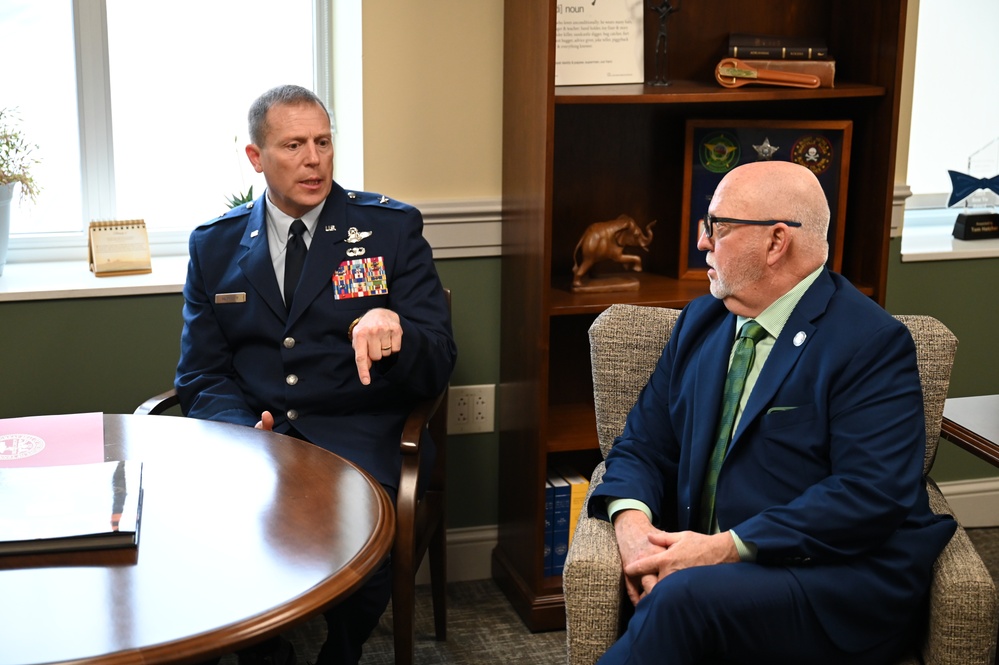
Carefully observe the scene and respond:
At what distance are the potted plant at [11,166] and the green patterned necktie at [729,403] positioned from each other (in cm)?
183

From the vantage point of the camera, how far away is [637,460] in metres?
2.01

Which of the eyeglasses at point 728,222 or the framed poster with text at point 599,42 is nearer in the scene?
the eyeglasses at point 728,222

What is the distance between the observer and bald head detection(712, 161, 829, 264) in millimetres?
1897

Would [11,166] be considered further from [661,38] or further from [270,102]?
[661,38]

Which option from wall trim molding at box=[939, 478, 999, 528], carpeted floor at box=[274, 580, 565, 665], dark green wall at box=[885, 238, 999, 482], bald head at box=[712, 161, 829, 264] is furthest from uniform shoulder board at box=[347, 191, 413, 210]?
wall trim molding at box=[939, 478, 999, 528]

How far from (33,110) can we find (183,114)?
0.38 m

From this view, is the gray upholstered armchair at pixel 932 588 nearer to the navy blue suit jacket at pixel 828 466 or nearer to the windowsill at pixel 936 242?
the navy blue suit jacket at pixel 828 466

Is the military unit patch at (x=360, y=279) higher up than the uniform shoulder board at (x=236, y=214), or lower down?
lower down

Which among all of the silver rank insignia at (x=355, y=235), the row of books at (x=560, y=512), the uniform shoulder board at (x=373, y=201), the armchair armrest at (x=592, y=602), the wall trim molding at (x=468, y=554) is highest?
the uniform shoulder board at (x=373, y=201)

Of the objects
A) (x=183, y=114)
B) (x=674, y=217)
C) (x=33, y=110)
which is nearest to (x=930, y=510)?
(x=674, y=217)

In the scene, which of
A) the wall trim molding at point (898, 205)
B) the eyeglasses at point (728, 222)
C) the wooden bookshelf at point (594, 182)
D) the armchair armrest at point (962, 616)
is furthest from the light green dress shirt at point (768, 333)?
the wall trim molding at point (898, 205)

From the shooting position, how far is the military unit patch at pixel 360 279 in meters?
2.37

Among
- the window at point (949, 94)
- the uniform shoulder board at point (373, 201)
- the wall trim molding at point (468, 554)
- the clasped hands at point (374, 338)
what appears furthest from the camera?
the window at point (949, 94)

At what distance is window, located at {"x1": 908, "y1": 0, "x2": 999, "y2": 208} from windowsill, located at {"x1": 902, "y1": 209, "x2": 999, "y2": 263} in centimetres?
4
